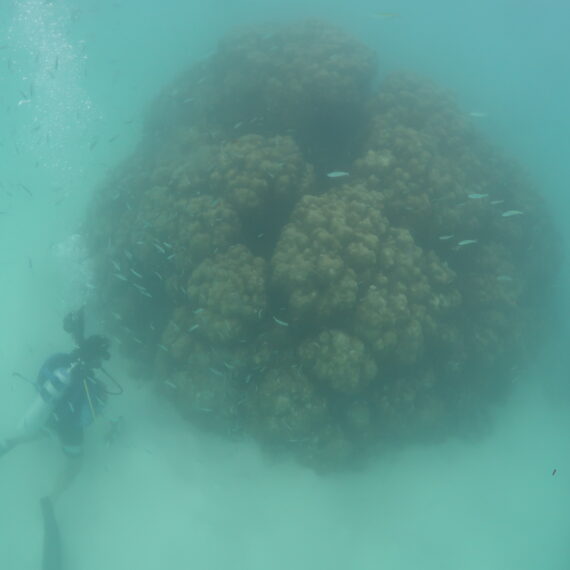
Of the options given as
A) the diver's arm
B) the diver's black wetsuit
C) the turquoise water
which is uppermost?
the diver's black wetsuit

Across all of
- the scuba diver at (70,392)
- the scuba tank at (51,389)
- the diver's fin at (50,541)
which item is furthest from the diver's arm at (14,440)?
the diver's fin at (50,541)

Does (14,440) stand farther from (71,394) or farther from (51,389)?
(71,394)

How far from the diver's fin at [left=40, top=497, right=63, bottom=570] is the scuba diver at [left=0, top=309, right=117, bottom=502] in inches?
48.3

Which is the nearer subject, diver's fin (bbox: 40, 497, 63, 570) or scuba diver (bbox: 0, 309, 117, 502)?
diver's fin (bbox: 40, 497, 63, 570)

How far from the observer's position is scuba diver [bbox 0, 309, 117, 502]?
27.2ft

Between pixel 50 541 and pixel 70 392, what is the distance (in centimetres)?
322

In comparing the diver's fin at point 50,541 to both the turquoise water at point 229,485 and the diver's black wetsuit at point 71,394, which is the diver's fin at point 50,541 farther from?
the diver's black wetsuit at point 71,394

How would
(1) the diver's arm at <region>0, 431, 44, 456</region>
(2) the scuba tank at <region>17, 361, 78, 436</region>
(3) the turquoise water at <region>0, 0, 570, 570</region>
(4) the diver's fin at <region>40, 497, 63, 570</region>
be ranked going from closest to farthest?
(4) the diver's fin at <region>40, 497, 63, 570</region> < (2) the scuba tank at <region>17, 361, 78, 436</region> < (3) the turquoise water at <region>0, 0, 570, 570</region> < (1) the diver's arm at <region>0, 431, 44, 456</region>

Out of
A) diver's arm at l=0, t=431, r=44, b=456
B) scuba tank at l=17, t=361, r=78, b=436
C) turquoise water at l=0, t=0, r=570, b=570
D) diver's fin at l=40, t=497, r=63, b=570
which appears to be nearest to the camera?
diver's fin at l=40, t=497, r=63, b=570

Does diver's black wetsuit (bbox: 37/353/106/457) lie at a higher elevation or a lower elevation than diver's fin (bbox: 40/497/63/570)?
higher

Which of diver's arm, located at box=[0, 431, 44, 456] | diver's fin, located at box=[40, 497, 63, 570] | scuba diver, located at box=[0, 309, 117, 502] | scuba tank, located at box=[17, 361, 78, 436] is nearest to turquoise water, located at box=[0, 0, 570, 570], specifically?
diver's fin, located at box=[40, 497, 63, 570]

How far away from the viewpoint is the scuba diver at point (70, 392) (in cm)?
829

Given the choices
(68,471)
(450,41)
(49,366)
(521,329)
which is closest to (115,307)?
(49,366)

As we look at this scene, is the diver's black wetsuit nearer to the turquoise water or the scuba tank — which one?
the scuba tank
